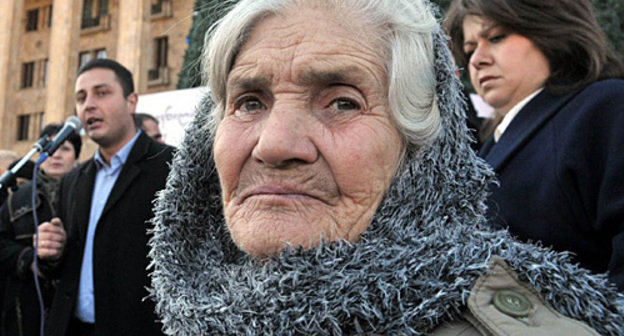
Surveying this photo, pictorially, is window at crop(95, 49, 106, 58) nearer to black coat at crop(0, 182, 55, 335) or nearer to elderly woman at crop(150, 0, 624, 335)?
black coat at crop(0, 182, 55, 335)

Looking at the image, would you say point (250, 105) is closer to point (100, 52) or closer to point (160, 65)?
point (160, 65)

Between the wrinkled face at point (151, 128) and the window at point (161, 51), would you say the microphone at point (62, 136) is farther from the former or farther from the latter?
the window at point (161, 51)

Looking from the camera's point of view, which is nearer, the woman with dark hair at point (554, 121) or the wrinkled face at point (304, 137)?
the wrinkled face at point (304, 137)

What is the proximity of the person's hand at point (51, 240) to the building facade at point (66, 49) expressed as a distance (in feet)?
74.7

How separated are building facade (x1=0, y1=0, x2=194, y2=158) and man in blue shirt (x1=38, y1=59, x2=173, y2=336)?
22409 mm

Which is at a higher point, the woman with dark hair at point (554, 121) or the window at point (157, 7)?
the window at point (157, 7)

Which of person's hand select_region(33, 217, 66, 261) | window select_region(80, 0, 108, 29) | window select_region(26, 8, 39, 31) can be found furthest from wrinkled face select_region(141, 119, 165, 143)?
window select_region(26, 8, 39, 31)

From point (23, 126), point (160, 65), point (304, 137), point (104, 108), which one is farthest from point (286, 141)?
point (23, 126)

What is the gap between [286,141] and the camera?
1598mm

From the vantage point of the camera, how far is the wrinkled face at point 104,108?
4.58m

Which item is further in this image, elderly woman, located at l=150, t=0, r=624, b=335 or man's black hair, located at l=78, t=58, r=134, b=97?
man's black hair, located at l=78, t=58, r=134, b=97

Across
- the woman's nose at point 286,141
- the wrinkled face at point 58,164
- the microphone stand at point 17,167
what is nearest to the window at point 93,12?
the wrinkled face at point 58,164

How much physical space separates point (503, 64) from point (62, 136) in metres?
2.73

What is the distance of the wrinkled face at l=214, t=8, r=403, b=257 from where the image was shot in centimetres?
160
